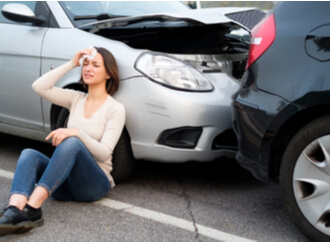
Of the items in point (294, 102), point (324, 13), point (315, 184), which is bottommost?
point (315, 184)

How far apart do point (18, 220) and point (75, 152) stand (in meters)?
0.50

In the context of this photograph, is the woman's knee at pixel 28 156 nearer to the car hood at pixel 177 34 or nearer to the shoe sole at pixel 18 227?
the shoe sole at pixel 18 227

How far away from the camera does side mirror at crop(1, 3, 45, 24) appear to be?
3938mm

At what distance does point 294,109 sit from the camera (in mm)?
2701

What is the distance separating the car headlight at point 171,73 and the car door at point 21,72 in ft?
3.20

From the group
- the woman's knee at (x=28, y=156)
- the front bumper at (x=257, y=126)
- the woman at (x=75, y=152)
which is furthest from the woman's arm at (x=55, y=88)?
the front bumper at (x=257, y=126)

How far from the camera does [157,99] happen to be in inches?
135

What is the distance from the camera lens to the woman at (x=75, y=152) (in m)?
3.00

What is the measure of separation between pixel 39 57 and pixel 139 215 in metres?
1.55

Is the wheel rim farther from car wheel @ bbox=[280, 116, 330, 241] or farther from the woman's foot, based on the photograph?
the woman's foot

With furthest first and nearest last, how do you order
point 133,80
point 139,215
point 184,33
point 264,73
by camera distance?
point 184,33 < point 133,80 < point 139,215 < point 264,73

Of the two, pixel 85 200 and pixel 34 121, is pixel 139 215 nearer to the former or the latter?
pixel 85 200

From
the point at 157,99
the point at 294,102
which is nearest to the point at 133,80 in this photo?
the point at 157,99

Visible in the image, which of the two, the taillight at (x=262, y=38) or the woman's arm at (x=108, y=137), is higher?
the taillight at (x=262, y=38)
